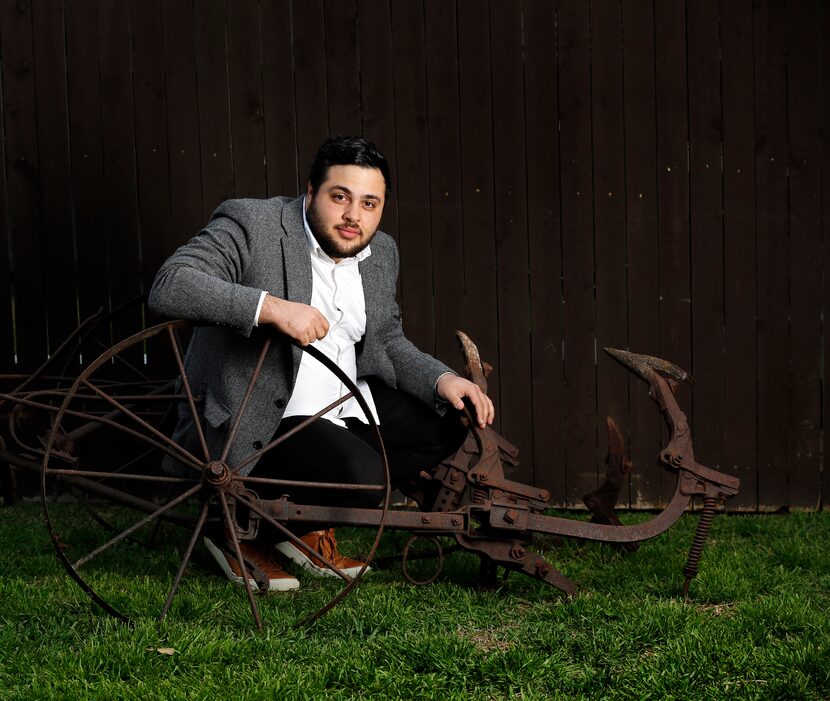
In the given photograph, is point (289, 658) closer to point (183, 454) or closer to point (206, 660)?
point (206, 660)

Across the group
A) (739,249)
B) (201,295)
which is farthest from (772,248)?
(201,295)

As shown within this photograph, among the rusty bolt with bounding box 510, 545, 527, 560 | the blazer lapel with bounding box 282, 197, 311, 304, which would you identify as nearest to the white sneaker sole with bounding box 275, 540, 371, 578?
the rusty bolt with bounding box 510, 545, 527, 560

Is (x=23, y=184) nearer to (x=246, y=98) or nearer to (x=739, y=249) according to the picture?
(x=246, y=98)

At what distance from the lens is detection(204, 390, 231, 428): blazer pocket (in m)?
2.88

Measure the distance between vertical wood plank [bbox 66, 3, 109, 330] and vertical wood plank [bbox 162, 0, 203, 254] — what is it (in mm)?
329

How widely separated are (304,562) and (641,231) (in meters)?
2.15

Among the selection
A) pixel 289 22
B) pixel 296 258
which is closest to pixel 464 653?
pixel 296 258

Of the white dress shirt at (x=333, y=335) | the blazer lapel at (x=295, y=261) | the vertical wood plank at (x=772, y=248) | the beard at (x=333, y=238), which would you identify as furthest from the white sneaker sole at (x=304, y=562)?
the vertical wood plank at (x=772, y=248)

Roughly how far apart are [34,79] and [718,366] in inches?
135

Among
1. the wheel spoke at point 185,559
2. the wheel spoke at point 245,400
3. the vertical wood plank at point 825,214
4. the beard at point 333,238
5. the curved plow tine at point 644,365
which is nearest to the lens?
the wheel spoke at point 185,559

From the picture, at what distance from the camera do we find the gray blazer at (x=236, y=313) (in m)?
2.70

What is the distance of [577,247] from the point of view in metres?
4.25

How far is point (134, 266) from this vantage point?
4.34 m

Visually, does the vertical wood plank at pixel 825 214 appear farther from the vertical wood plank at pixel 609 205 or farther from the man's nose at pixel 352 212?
the man's nose at pixel 352 212
